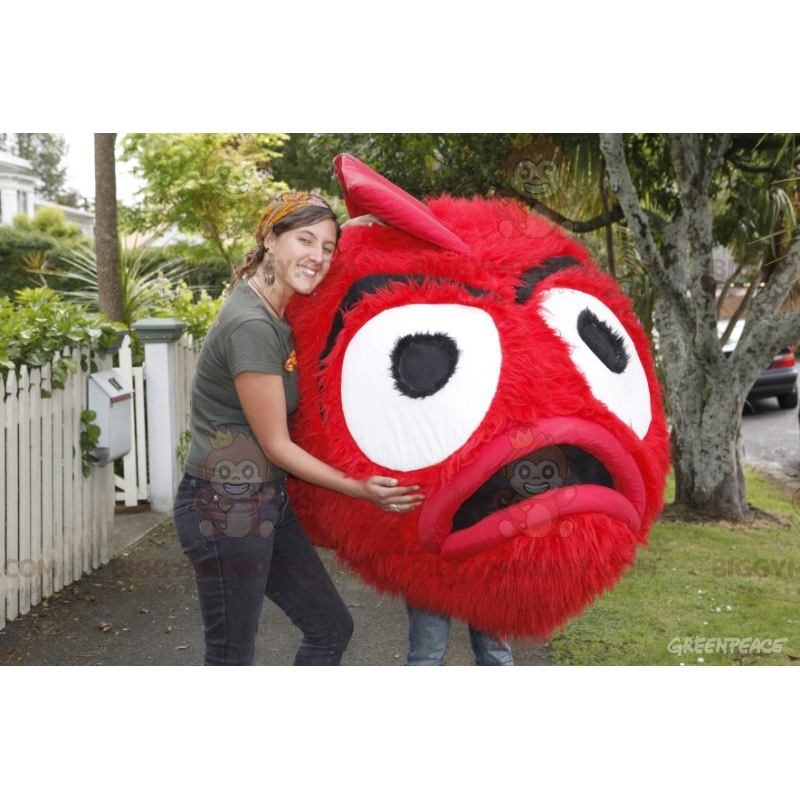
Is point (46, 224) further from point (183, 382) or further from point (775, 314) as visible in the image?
point (775, 314)

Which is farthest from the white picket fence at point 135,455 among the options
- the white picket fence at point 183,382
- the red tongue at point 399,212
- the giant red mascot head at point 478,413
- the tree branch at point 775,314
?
the tree branch at point 775,314

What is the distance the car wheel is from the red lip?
6370mm

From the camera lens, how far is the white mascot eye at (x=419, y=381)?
5.90 ft

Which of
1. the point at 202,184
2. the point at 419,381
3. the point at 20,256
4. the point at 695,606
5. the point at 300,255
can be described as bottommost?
the point at 695,606

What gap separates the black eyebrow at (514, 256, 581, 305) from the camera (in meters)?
1.93

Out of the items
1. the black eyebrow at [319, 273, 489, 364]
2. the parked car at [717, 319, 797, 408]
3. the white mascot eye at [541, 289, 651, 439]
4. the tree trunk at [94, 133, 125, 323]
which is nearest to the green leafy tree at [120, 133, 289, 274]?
the tree trunk at [94, 133, 125, 323]

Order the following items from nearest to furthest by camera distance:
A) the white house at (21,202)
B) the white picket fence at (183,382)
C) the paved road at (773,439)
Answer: the white picket fence at (183,382) → the paved road at (773,439) → the white house at (21,202)

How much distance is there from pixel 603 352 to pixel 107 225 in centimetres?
446

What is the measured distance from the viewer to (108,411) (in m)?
3.97

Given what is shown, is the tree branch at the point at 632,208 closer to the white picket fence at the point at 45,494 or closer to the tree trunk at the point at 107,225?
the white picket fence at the point at 45,494

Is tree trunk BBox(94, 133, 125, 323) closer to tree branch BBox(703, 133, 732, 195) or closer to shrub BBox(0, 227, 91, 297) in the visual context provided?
tree branch BBox(703, 133, 732, 195)

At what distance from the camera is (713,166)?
13.7ft

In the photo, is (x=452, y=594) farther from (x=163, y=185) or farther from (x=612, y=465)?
(x=163, y=185)

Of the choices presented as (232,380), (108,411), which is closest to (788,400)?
(108,411)
